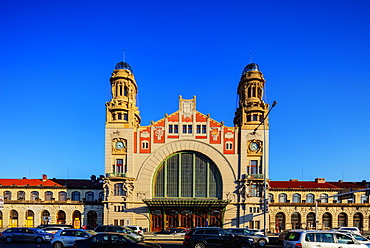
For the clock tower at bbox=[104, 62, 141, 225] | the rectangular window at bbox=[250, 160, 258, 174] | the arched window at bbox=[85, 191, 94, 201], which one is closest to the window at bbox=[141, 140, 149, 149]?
the clock tower at bbox=[104, 62, 141, 225]

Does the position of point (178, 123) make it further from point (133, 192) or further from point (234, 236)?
point (234, 236)

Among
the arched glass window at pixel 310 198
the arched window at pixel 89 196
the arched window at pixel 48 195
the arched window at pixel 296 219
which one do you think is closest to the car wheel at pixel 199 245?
the arched window at pixel 296 219

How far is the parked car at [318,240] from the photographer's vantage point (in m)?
25.7

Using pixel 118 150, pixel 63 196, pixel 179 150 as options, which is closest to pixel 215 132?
pixel 179 150

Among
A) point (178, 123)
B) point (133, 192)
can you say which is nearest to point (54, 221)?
point (133, 192)

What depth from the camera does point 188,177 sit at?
223 feet

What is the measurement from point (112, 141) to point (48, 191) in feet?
63.9

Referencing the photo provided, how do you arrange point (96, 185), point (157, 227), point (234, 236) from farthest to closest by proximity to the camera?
point (96, 185) < point (157, 227) < point (234, 236)

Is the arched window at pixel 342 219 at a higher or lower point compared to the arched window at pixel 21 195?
lower

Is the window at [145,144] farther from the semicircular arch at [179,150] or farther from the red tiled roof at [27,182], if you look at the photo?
the red tiled roof at [27,182]

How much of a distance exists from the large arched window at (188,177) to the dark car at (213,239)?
34.3 metres

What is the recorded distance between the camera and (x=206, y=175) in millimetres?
68188

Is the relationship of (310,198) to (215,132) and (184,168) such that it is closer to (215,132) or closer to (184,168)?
(215,132)

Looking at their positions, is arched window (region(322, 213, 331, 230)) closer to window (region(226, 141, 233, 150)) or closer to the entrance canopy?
the entrance canopy
